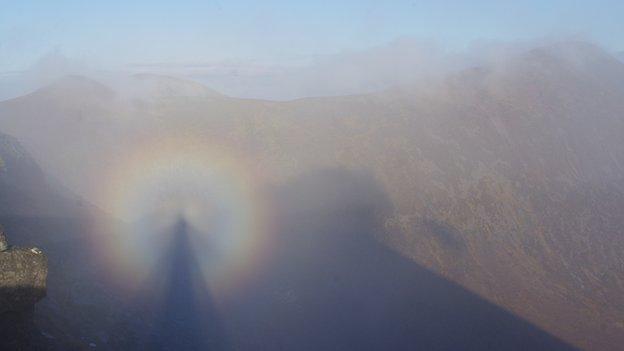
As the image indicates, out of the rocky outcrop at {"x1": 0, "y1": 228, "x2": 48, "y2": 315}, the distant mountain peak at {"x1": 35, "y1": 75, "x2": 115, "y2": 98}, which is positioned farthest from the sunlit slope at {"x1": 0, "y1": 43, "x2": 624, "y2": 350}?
the rocky outcrop at {"x1": 0, "y1": 228, "x2": 48, "y2": 315}

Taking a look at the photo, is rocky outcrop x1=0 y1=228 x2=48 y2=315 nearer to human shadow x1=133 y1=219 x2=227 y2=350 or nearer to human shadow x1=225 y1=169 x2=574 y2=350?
human shadow x1=133 y1=219 x2=227 y2=350

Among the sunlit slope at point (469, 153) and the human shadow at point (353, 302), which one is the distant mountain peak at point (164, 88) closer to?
the sunlit slope at point (469, 153)

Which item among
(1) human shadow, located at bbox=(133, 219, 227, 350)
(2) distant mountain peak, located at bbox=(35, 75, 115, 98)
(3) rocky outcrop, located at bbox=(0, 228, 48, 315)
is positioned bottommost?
(1) human shadow, located at bbox=(133, 219, 227, 350)

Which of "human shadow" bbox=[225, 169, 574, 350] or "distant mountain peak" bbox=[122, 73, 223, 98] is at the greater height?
"distant mountain peak" bbox=[122, 73, 223, 98]

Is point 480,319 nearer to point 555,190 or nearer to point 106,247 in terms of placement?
point 555,190

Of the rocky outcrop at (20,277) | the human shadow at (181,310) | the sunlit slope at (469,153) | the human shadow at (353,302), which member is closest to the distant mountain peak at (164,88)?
the sunlit slope at (469,153)

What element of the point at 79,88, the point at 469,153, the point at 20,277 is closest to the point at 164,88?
the point at 79,88
